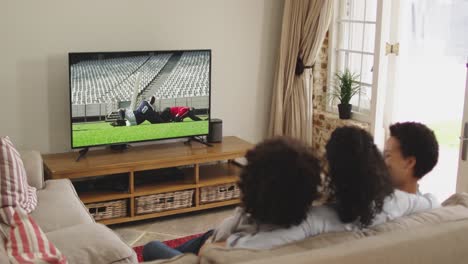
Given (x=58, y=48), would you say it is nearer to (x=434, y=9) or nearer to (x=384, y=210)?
(x=434, y=9)

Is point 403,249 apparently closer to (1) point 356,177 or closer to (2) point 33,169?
(1) point 356,177

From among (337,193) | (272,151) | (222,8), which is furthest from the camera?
(222,8)

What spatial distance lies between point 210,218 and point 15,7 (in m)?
2.07

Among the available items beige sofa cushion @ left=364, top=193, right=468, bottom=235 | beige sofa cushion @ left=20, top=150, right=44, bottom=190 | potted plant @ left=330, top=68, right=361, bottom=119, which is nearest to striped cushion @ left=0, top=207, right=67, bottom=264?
beige sofa cushion @ left=364, top=193, right=468, bottom=235

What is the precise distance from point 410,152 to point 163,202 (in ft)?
8.28

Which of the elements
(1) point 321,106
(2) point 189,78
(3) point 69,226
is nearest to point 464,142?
(1) point 321,106

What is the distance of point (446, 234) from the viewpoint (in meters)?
1.89

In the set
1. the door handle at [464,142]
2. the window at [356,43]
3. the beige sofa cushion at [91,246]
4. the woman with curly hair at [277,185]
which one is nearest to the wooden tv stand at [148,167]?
the window at [356,43]

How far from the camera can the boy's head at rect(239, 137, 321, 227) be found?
182cm

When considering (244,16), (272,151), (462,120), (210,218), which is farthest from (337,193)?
(244,16)

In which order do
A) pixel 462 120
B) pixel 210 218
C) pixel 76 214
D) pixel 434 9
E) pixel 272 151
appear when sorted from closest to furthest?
pixel 272 151 → pixel 76 214 → pixel 462 120 → pixel 434 9 → pixel 210 218

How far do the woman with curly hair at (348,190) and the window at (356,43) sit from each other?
296 cm

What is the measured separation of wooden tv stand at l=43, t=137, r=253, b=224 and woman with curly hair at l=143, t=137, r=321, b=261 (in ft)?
8.08

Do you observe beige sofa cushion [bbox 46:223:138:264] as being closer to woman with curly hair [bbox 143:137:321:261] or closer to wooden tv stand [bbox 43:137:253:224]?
woman with curly hair [bbox 143:137:321:261]
